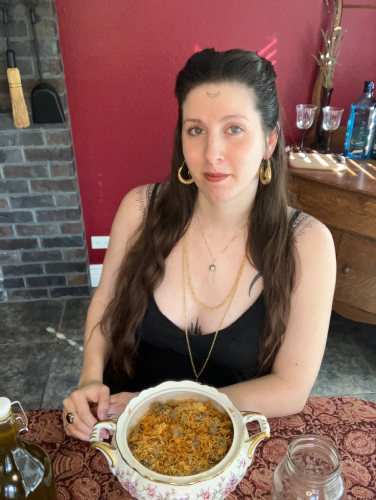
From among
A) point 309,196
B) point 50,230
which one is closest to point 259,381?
point 309,196

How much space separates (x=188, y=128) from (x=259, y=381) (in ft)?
2.06

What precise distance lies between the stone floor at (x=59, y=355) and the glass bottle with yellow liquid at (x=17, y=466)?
54.8 inches

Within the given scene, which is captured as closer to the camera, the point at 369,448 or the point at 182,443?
the point at 182,443

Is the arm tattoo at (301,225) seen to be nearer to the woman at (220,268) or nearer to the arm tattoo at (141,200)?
the woman at (220,268)

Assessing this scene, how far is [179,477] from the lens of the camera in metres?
0.56

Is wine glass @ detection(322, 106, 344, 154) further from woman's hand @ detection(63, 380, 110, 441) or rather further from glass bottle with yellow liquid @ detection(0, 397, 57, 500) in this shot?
glass bottle with yellow liquid @ detection(0, 397, 57, 500)

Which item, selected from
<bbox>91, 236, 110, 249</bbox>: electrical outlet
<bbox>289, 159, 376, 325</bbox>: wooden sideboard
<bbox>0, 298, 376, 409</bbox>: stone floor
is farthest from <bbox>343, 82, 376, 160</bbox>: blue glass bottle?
<bbox>91, 236, 110, 249</bbox>: electrical outlet

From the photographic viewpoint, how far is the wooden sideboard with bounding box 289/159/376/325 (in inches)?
73.0

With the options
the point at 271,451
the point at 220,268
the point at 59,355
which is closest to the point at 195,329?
the point at 220,268

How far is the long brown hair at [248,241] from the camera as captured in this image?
1.04 meters

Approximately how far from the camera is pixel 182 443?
0.64 metres

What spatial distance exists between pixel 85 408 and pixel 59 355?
141 cm

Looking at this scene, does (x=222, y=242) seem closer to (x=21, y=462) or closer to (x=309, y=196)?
(x=21, y=462)

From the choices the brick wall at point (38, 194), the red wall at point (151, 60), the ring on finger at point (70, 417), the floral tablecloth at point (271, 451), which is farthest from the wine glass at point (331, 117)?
the ring on finger at point (70, 417)
